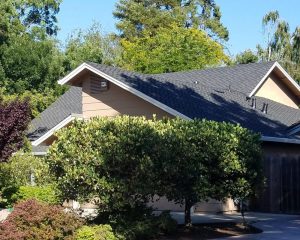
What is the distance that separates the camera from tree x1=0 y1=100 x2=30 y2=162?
1809cm

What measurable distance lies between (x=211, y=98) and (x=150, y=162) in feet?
35.0

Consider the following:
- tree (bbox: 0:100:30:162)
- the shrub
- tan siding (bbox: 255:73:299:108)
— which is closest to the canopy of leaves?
the shrub

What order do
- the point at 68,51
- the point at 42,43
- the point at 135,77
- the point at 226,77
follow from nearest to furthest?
the point at 135,77 → the point at 226,77 → the point at 42,43 → the point at 68,51

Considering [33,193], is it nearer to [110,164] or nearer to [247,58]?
[110,164]

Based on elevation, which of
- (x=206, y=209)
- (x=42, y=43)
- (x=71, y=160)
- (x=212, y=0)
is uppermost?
(x=212, y=0)

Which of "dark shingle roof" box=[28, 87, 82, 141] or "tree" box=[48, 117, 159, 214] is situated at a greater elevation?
"dark shingle roof" box=[28, 87, 82, 141]

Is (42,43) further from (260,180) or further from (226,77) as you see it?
(260,180)

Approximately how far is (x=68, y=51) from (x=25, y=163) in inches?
750

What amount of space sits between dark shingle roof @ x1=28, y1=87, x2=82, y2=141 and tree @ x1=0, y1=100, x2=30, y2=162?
7490mm

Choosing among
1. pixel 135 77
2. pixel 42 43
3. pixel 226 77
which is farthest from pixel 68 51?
pixel 135 77

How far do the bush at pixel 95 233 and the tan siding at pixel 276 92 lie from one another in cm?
1613

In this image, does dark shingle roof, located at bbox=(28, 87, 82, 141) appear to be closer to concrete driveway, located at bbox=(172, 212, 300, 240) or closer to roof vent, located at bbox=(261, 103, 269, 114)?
roof vent, located at bbox=(261, 103, 269, 114)

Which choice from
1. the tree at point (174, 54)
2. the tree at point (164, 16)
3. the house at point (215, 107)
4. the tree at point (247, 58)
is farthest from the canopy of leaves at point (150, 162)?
the tree at point (164, 16)

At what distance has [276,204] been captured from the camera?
65.6 ft
